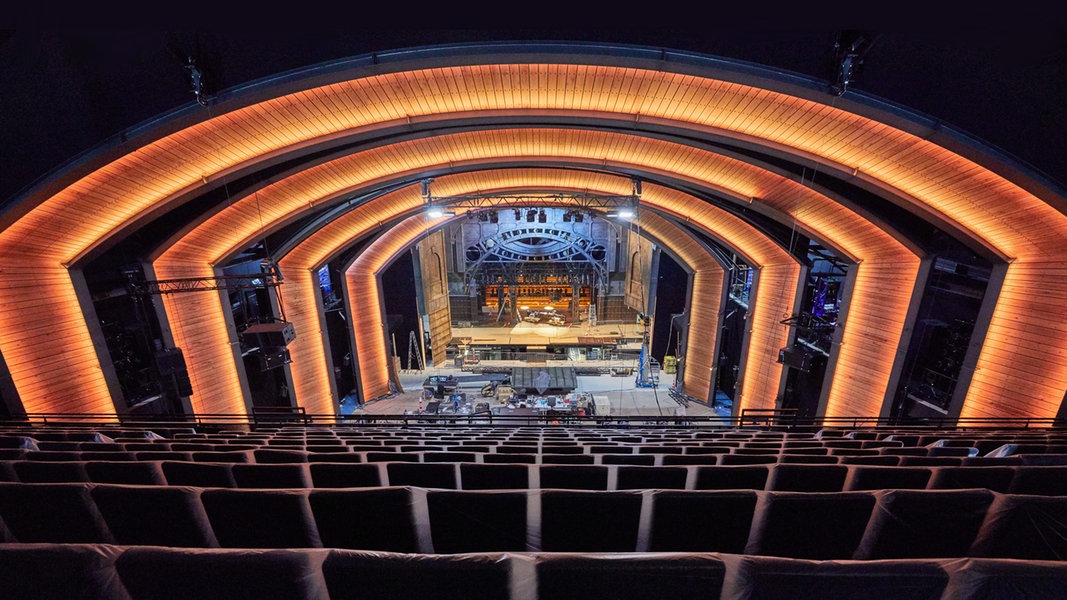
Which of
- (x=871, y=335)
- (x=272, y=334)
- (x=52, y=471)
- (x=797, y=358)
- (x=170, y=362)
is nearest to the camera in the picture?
(x=52, y=471)

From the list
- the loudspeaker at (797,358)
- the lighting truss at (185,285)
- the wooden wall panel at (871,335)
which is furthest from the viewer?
the loudspeaker at (797,358)

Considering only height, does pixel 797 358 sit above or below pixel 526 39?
below

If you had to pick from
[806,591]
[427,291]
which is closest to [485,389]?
[427,291]

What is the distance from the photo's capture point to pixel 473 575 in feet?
5.80

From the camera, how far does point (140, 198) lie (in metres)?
7.47

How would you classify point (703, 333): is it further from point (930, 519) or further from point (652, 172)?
point (930, 519)

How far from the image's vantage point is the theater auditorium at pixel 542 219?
2418 mm

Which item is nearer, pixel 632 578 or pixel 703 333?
pixel 632 578

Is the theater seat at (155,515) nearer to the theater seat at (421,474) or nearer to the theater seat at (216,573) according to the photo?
the theater seat at (216,573)

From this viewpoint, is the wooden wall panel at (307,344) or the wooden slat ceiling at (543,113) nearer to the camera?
the wooden slat ceiling at (543,113)

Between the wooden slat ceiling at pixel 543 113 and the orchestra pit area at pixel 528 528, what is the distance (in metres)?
4.23

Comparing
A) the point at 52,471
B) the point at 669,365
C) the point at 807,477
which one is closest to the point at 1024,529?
Result: the point at 807,477

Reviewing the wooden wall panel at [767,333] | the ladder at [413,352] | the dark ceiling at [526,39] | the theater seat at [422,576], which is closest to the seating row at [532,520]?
the theater seat at [422,576]

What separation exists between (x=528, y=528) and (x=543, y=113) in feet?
21.3
